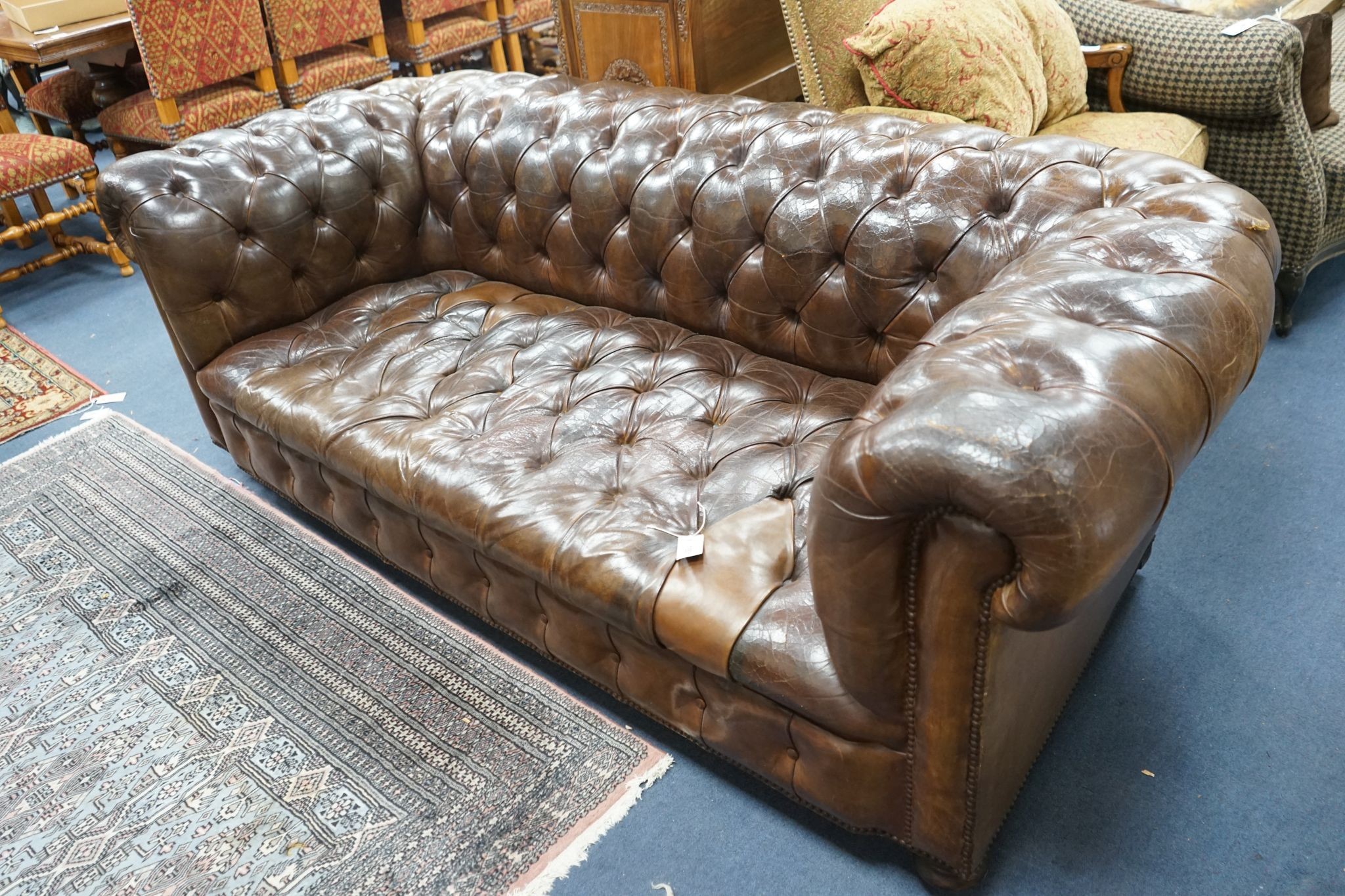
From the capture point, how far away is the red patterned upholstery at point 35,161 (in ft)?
10.1

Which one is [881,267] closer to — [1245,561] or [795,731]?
[795,731]

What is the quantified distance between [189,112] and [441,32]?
130cm

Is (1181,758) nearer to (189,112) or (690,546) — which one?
(690,546)

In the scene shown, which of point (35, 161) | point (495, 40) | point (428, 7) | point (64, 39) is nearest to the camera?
point (35, 161)

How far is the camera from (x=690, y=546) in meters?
1.37

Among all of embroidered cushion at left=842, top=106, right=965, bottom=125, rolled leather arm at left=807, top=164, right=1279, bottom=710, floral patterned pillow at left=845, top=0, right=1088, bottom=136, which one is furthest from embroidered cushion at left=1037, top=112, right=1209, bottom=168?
rolled leather arm at left=807, top=164, right=1279, bottom=710

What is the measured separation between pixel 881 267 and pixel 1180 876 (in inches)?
39.6

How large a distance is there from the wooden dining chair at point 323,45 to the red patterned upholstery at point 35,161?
765 mm

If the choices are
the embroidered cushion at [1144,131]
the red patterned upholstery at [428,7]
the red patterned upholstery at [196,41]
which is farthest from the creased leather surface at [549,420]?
the red patterned upholstery at [428,7]

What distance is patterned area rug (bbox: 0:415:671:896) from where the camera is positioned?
4.73ft

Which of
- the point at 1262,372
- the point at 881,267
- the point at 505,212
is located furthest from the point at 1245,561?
the point at 505,212

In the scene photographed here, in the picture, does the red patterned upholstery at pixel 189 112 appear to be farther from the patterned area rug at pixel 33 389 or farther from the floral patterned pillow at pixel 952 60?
the floral patterned pillow at pixel 952 60

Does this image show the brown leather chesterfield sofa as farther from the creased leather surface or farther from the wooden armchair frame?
the wooden armchair frame

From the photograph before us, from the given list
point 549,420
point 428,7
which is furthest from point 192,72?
point 549,420
